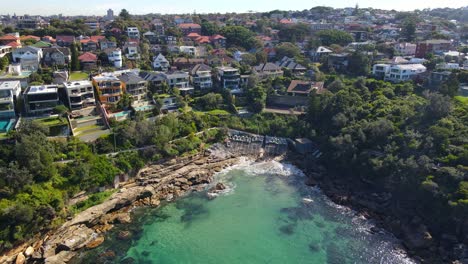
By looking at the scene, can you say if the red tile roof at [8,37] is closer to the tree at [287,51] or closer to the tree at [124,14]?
the tree at [124,14]

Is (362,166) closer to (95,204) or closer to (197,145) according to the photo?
(197,145)

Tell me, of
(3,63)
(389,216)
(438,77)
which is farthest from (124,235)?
(438,77)

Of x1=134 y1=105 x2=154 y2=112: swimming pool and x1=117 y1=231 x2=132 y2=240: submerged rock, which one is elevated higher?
x1=134 y1=105 x2=154 y2=112: swimming pool

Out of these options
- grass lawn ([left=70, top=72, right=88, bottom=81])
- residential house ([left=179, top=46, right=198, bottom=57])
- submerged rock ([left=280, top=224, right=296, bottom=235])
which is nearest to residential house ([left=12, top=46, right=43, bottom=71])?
grass lawn ([left=70, top=72, right=88, bottom=81])

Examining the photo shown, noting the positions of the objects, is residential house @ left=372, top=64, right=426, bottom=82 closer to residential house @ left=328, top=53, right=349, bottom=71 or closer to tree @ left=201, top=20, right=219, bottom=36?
residential house @ left=328, top=53, right=349, bottom=71

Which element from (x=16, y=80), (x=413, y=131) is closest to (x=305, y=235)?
(x=413, y=131)

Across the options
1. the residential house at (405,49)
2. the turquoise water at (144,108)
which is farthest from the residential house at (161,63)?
the residential house at (405,49)
